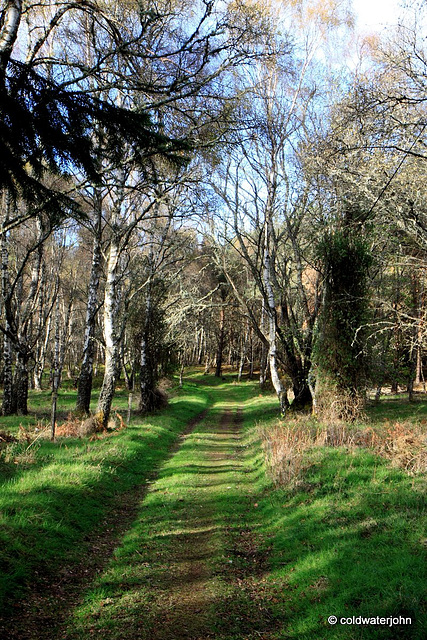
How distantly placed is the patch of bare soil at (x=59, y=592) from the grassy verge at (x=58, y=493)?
0.11 m

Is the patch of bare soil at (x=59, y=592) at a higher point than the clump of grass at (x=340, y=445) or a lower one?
lower

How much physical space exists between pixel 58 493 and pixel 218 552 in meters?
2.62

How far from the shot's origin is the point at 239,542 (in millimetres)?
5555

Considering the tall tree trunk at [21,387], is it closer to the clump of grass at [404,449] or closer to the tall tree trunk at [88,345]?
the tall tree trunk at [88,345]

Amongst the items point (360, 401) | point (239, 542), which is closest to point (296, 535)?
point (239, 542)

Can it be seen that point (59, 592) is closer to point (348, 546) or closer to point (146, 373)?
point (348, 546)

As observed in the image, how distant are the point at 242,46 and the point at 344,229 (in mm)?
7568

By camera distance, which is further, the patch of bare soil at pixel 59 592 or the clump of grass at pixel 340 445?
the clump of grass at pixel 340 445

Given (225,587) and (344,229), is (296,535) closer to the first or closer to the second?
(225,587)

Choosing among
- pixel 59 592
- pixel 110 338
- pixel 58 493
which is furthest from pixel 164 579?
pixel 110 338

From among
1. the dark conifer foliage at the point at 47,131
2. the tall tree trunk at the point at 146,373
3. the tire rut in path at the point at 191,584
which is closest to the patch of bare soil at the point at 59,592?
the tire rut in path at the point at 191,584

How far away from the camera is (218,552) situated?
5.18m

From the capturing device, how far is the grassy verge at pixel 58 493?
4.51m

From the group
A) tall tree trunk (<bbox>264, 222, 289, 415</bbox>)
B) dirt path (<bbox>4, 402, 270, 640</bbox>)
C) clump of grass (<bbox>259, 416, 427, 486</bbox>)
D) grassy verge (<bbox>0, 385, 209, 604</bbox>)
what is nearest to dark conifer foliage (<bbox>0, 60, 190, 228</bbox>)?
grassy verge (<bbox>0, 385, 209, 604</bbox>)
